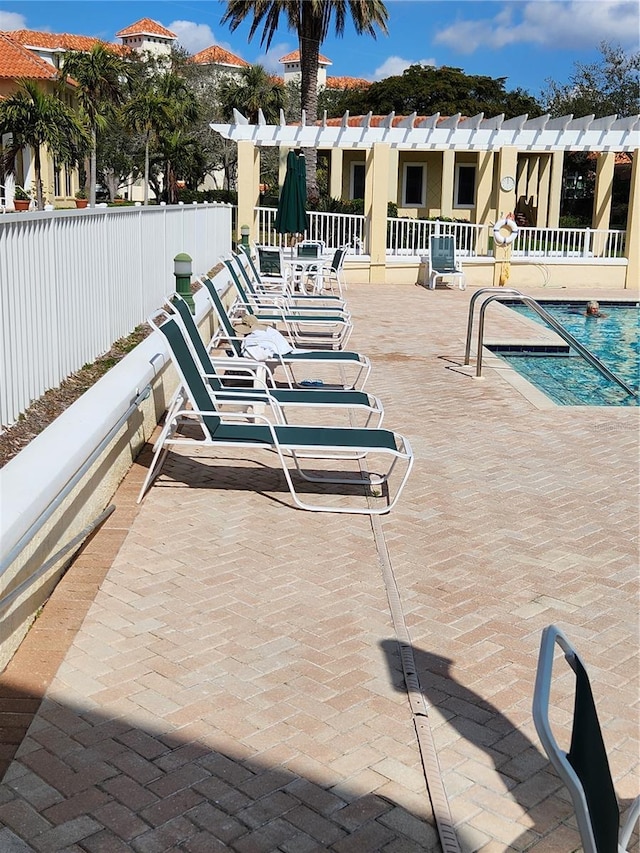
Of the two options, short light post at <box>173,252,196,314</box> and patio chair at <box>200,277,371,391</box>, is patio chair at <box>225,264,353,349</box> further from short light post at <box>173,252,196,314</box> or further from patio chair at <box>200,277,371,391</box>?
short light post at <box>173,252,196,314</box>

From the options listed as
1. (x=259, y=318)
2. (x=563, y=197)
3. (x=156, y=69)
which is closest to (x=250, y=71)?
(x=156, y=69)

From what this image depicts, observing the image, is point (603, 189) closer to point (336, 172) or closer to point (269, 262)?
point (269, 262)

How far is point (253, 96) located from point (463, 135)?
119 feet

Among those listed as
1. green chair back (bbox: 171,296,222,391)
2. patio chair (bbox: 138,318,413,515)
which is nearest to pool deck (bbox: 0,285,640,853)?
patio chair (bbox: 138,318,413,515)

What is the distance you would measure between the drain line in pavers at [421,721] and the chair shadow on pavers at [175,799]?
0.05 m

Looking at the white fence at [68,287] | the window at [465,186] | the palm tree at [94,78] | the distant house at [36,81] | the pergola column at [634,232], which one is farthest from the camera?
the palm tree at [94,78]

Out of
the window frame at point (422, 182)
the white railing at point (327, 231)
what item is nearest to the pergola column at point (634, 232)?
the white railing at point (327, 231)

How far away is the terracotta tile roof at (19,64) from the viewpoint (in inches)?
1928

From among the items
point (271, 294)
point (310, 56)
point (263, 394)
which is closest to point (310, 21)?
point (310, 56)

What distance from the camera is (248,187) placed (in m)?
21.5

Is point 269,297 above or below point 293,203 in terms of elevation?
below

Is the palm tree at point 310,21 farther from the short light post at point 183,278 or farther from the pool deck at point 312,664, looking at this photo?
the pool deck at point 312,664

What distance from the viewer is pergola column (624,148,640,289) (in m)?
21.9

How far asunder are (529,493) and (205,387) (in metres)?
2.27
